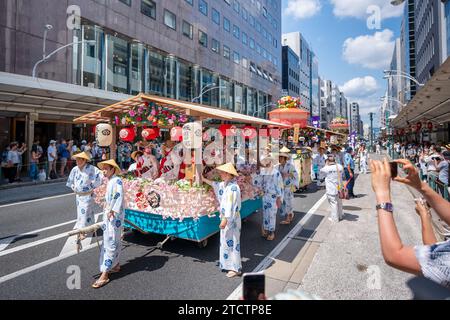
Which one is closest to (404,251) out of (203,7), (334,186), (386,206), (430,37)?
(386,206)

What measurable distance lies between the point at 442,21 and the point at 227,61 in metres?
25.3

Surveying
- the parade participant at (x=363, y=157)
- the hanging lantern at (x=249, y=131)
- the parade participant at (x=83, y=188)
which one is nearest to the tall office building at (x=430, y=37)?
the parade participant at (x=363, y=157)

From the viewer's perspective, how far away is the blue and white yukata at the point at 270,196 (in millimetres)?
6434

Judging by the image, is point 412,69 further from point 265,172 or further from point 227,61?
point 265,172

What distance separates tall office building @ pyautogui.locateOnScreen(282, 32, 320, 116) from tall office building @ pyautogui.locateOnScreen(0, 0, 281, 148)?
33.9m

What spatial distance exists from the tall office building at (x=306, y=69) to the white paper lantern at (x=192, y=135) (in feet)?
252

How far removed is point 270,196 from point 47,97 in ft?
48.1

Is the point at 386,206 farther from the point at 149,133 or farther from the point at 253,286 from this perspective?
the point at 149,133

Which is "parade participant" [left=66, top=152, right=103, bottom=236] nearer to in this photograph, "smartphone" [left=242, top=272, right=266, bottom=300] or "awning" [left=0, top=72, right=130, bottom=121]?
"smartphone" [left=242, top=272, right=266, bottom=300]

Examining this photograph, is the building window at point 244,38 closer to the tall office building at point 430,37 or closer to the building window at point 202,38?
the building window at point 202,38
